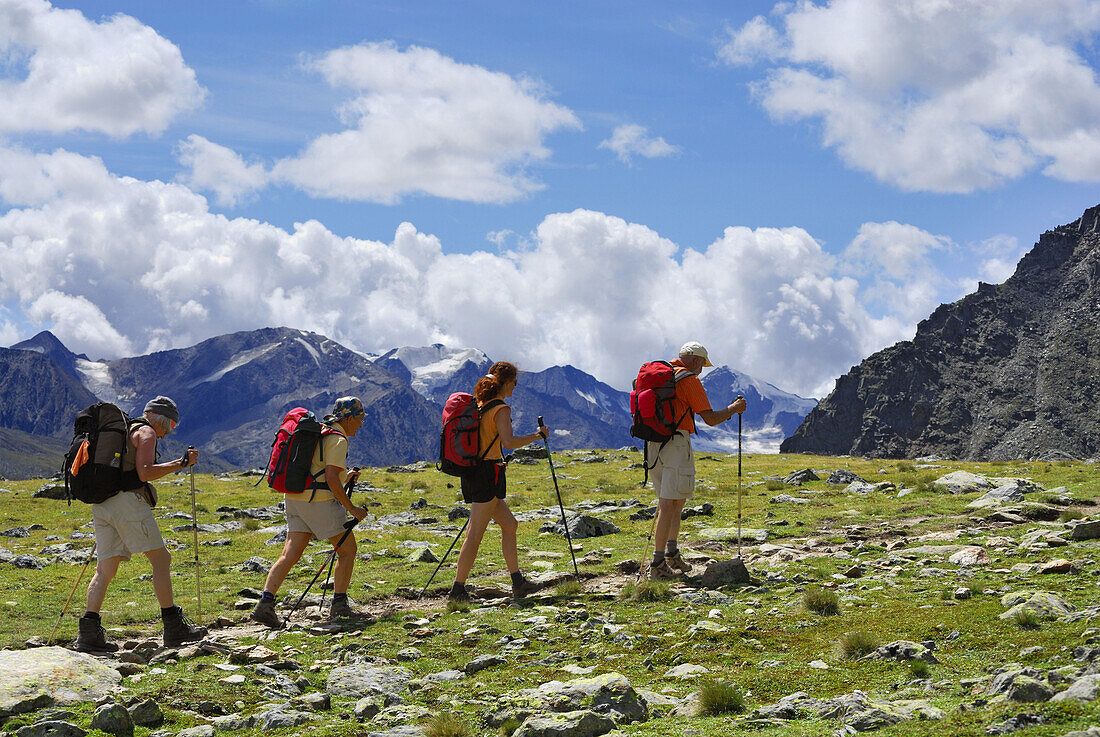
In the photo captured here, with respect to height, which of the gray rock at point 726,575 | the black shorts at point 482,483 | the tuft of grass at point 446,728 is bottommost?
the tuft of grass at point 446,728

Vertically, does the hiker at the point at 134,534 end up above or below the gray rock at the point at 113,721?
above

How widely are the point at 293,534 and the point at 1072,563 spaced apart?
1127 cm

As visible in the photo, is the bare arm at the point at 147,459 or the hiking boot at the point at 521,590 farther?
the hiking boot at the point at 521,590

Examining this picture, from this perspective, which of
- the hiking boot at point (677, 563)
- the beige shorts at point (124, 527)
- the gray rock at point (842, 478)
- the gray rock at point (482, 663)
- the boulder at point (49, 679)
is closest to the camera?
the boulder at point (49, 679)

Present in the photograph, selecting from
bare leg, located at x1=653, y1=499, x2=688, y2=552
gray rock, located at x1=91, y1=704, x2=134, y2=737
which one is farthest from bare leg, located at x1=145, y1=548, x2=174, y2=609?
bare leg, located at x1=653, y1=499, x2=688, y2=552

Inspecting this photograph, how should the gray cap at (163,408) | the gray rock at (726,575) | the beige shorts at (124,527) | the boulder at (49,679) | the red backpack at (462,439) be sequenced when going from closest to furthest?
the boulder at (49,679), the beige shorts at (124,527), the gray cap at (163,408), the gray rock at (726,575), the red backpack at (462,439)

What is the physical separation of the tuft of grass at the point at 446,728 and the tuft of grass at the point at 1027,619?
5975 millimetres

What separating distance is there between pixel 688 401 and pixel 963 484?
15.0m

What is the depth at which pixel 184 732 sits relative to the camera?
7.81 m

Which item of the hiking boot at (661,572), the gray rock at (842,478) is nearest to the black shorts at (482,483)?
the hiking boot at (661,572)

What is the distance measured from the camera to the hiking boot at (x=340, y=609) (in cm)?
1361

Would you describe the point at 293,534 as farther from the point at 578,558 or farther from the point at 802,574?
the point at 802,574

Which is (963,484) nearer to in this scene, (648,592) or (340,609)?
(648,592)

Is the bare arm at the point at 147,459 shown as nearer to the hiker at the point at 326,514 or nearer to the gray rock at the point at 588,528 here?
the hiker at the point at 326,514
